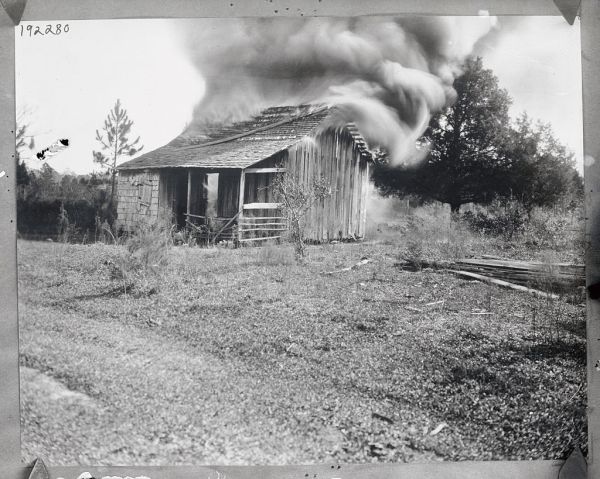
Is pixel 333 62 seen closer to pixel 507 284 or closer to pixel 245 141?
pixel 245 141

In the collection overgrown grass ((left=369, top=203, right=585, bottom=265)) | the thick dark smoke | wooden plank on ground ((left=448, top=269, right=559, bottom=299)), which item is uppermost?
the thick dark smoke

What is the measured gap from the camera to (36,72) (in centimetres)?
268

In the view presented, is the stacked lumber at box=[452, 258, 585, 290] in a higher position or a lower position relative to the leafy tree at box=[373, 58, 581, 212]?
lower

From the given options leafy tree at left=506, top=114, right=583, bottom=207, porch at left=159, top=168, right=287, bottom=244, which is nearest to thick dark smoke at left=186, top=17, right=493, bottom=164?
porch at left=159, top=168, right=287, bottom=244

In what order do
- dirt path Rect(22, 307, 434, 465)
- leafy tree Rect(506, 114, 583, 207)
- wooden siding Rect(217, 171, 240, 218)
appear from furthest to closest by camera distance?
wooden siding Rect(217, 171, 240, 218), leafy tree Rect(506, 114, 583, 207), dirt path Rect(22, 307, 434, 465)

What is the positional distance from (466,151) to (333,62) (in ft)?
3.36

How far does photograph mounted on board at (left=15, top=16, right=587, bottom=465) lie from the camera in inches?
105

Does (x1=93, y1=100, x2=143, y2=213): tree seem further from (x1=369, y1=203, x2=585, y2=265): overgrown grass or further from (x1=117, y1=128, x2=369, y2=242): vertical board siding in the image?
(x1=369, y1=203, x2=585, y2=265): overgrown grass

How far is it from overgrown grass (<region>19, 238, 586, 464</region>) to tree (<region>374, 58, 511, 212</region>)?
0.90 feet

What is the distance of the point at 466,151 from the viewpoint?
283 cm

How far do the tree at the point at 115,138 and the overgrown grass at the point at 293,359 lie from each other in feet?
1.88

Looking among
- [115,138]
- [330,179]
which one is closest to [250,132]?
[330,179]

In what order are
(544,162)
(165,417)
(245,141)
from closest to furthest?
(165,417)
(544,162)
(245,141)

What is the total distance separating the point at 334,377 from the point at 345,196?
1.16 metres
